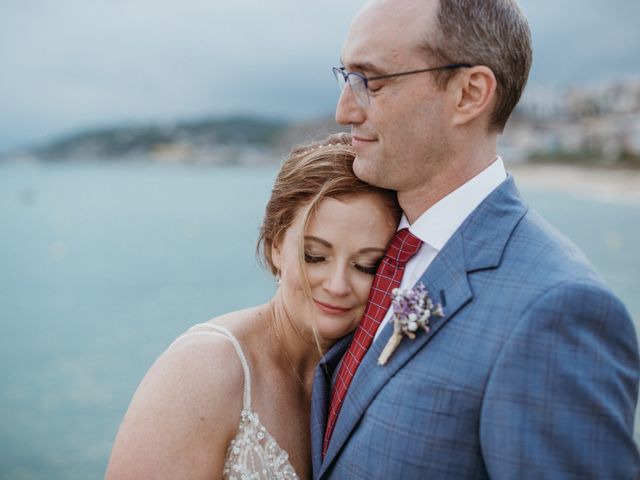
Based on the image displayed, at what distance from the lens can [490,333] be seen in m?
2.00

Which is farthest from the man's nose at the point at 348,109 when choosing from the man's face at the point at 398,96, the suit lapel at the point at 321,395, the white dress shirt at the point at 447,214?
the suit lapel at the point at 321,395

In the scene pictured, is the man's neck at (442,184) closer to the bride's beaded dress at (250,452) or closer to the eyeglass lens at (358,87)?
the eyeglass lens at (358,87)

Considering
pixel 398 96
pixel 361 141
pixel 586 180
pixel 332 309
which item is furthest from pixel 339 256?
pixel 586 180

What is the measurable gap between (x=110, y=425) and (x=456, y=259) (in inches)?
489

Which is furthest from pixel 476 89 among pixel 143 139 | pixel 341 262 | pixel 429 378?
pixel 143 139

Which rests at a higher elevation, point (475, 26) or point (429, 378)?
point (475, 26)

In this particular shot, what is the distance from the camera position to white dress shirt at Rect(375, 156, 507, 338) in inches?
95.1

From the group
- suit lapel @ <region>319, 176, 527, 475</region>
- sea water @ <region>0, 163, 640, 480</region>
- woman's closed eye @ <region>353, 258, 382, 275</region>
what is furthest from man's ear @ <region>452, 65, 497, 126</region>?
sea water @ <region>0, 163, 640, 480</region>

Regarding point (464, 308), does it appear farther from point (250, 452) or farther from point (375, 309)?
point (250, 452)

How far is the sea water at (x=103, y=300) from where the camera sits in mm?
13133

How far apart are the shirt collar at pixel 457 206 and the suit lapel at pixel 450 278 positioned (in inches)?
2.4

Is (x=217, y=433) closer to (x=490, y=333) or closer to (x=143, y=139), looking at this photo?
(x=490, y=333)

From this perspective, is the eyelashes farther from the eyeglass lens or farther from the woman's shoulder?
the eyeglass lens

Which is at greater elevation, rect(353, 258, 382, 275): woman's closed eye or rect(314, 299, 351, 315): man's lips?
rect(353, 258, 382, 275): woman's closed eye
